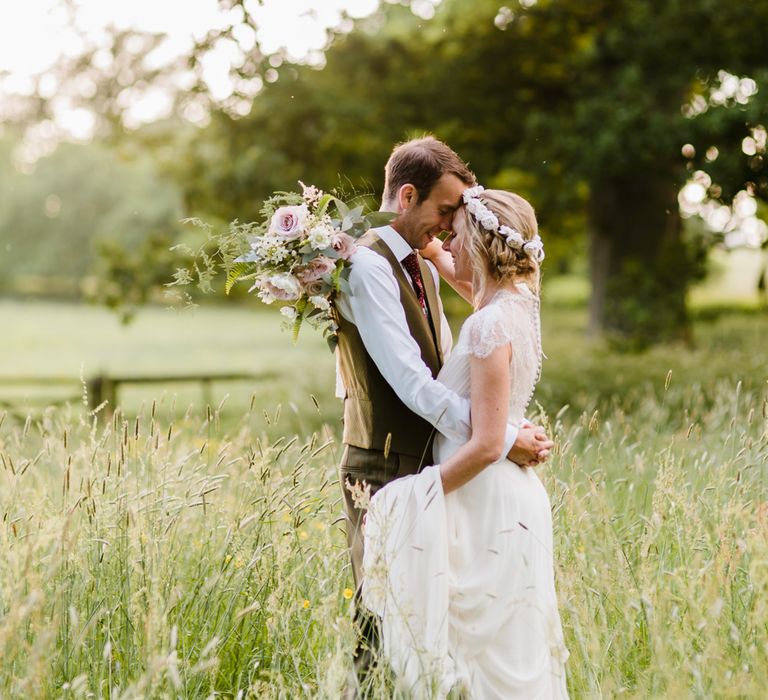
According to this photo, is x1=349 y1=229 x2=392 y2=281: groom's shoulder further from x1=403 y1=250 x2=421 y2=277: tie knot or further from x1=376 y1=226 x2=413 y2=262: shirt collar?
x1=403 y1=250 x2=421 y2=277: tie knot

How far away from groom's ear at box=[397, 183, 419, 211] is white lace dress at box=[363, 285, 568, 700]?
1.57 feet

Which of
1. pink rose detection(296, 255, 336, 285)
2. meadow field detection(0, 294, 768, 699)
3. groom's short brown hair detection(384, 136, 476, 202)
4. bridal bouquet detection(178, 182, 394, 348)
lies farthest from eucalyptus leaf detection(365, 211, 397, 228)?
meadow field detection(0, 294, 768, 699)

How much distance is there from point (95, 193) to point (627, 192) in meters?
54.9

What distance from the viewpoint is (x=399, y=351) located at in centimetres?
339

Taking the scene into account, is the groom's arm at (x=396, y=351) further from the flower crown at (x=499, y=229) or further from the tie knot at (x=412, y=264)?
the flower crown at (x=499, y=229)

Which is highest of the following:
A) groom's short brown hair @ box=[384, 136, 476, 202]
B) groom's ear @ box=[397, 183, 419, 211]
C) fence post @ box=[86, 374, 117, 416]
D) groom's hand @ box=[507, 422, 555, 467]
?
groom's short brown hair @ box=[384, 136, 476, 202]

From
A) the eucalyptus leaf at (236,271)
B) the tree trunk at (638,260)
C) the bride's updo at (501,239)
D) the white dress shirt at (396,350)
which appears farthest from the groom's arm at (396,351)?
the tree trunk at (638,260)

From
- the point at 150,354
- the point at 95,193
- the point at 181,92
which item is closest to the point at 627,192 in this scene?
the point at 181,92

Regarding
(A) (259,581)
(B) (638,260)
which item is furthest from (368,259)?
(B) (638,260)

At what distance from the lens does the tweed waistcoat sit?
3.57m

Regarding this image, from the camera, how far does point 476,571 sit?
3508mm

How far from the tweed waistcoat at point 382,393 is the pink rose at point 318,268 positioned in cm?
18

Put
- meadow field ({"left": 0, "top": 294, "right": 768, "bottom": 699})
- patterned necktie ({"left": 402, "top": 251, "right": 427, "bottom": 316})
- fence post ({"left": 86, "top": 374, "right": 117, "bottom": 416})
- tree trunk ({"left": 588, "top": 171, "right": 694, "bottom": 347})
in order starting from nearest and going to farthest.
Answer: meadow field ({"left": 0, "top": 294, "right": 768, "bottom": 699}) → patterned necktie ({"left": 402, "top": 251, "right": 427, "bottom": 316}) → tree trunk ({"left": 588, "top": 171, "right": 694, "bottom": 347}) → fence post ({"left": 86, "top": 374, "right": 117, "bottom": 416})

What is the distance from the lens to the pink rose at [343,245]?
11.7 feet
